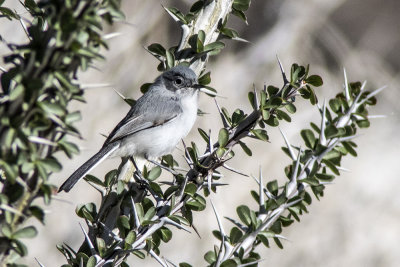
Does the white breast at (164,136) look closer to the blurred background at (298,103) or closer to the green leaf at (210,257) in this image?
the green leaf at (210,257)

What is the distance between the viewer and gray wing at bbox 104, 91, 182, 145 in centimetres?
279

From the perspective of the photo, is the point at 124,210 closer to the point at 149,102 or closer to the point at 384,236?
the point at 149,102

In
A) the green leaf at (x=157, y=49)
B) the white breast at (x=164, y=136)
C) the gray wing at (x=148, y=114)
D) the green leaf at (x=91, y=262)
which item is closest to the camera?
the green leaf at (x=91, y=262)

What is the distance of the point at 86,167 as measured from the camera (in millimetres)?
2447

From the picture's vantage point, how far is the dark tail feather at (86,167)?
7.19 feet

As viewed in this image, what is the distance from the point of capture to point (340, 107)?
1763 mm

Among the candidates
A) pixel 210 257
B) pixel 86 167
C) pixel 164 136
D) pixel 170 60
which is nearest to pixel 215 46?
pixel 170 60

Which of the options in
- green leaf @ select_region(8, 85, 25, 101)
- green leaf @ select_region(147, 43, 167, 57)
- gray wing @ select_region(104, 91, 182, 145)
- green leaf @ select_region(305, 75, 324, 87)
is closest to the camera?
green leaf @ select_region(8, 85, 25, 101)

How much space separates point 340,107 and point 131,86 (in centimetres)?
269

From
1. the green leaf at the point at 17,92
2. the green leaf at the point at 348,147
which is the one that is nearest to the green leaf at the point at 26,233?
the green leaf at the point at 17,92

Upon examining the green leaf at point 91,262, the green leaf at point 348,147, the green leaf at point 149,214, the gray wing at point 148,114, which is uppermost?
the green leaf at point 348,147

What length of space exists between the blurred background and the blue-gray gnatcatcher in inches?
45.1

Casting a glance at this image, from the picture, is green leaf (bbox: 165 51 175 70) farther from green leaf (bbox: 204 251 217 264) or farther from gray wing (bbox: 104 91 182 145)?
gray wing (bbox: 104 91 182 145)

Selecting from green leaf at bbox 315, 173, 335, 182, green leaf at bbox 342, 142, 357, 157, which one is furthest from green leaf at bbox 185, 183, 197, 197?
green leaf at bbox 342, 142, 357, 157
